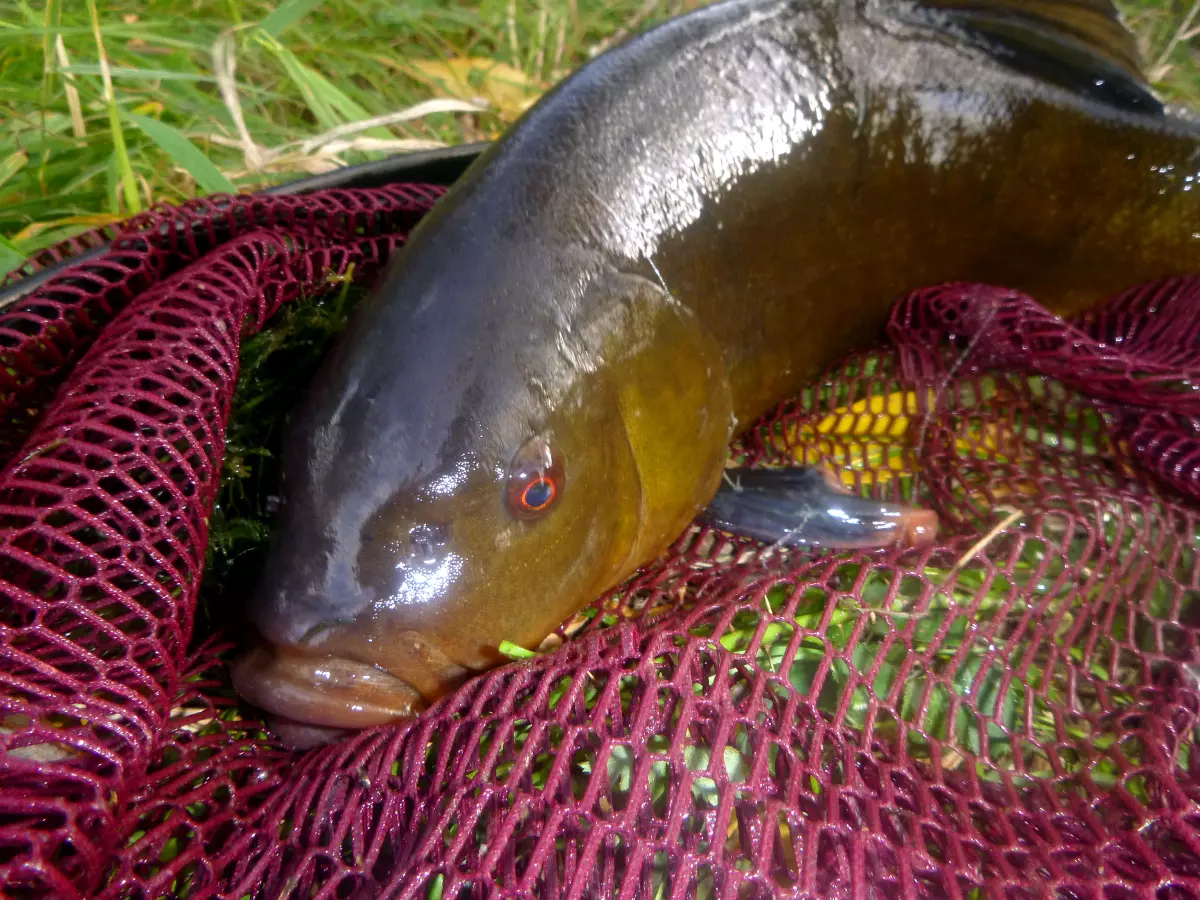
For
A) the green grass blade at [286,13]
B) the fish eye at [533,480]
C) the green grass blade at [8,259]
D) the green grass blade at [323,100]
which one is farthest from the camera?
the green grass blade at [323,100]

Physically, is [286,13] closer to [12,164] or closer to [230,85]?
[230,85]

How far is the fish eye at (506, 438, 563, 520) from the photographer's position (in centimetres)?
150

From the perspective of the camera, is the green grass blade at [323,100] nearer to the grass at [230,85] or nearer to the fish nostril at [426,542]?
the grass at [230,85]

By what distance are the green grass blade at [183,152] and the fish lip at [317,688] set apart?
150 centimetres

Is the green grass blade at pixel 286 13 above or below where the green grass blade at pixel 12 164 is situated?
above

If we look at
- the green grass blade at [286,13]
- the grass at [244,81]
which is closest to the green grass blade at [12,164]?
the grass at [244,81]

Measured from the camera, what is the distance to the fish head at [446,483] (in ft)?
4.52

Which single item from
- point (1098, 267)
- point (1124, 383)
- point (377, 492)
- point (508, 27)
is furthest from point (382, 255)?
point (508, 27)

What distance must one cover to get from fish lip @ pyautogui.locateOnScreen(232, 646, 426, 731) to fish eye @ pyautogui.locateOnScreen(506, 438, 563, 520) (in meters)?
0.38

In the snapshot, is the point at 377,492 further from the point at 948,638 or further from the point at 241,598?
the point at 948,638

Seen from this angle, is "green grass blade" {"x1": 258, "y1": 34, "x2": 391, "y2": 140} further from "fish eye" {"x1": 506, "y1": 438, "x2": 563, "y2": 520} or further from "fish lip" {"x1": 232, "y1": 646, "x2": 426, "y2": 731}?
"fish lip" {"x1": 232, "y1": 646, "x2": 426, "y2": 731}

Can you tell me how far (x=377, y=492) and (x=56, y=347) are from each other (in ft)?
2.57

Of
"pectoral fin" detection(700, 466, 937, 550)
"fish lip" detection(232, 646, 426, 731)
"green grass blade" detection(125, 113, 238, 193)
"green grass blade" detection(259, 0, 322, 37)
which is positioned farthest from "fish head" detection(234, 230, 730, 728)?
"green grass blade" detection(259, 0, 322, 37)

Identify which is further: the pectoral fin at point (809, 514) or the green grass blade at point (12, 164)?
the green grass blade at point (12, 164)
